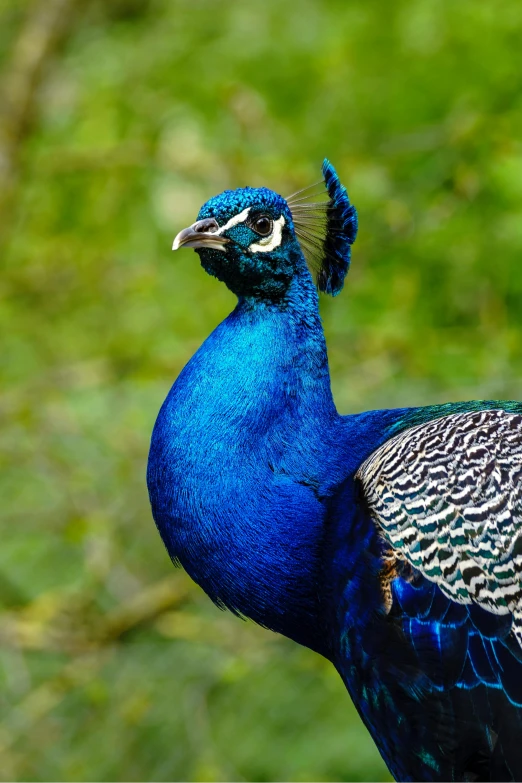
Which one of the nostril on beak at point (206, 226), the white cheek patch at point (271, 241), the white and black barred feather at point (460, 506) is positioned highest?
the nostril on beak at point (206, 226)

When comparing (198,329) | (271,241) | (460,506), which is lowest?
(460,506)

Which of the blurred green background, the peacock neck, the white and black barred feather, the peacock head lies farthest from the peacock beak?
the blurred green background

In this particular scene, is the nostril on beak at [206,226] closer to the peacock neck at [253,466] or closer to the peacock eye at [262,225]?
the peacock eye at [262,225]

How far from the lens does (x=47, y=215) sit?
6.08 meters

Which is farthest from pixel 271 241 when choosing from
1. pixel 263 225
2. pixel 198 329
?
pixel 198 329

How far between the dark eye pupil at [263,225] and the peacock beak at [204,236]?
91mm

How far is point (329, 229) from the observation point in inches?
108

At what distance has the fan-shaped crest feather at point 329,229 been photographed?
271 centimetres

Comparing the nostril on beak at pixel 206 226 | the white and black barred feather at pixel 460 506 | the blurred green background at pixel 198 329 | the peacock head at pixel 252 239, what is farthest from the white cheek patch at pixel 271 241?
the blurred green background at pixel 198 329

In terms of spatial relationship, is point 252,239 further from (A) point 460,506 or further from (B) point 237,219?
(A) point 460,506

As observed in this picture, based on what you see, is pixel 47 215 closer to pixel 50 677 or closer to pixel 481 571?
pixel 50 677

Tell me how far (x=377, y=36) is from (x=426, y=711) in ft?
14.3

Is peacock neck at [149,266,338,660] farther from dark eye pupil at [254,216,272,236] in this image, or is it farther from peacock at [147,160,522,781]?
dark eye pupil at [254,216,272,236]

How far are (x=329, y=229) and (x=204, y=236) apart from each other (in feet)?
1.48
